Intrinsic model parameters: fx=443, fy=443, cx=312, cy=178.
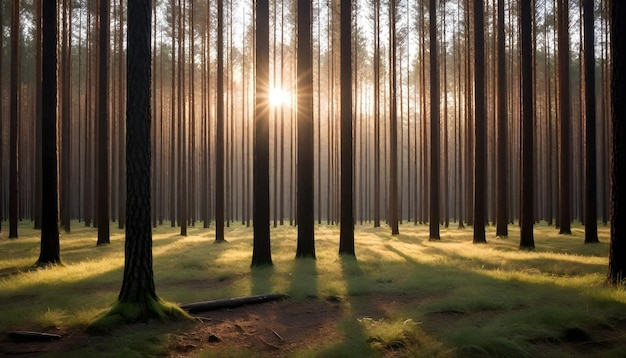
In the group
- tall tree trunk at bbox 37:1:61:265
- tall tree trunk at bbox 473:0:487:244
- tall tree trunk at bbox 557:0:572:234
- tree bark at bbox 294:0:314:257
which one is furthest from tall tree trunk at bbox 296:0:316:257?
tall tree trunk at bbox 557:0:572:234

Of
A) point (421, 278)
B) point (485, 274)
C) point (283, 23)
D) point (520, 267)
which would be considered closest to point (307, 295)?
point (421, 278)

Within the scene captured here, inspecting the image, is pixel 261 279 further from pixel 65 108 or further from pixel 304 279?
pixel 65 108

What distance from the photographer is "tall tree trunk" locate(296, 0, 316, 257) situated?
12.4 metres

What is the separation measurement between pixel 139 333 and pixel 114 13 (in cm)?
2413

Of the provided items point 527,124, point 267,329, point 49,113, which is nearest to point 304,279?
point 267,329

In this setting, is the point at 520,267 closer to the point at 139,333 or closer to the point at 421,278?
the point at 421,278

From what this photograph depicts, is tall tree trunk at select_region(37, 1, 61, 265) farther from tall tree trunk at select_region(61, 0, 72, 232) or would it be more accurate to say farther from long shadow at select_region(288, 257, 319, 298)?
tall tree trunk at select_region(61, 0, 72, 232)

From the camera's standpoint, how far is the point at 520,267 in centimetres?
1098

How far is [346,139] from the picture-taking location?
42.7ft

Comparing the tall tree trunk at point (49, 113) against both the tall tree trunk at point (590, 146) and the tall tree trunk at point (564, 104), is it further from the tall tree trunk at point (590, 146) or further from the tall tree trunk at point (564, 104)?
the tall tree trunk at point (564, 104)

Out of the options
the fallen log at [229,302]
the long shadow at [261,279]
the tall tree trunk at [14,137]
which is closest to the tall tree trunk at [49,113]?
the long shadow at [261,279]

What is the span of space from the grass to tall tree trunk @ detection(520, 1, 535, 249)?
3.44 ft

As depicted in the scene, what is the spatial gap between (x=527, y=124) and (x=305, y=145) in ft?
24.4

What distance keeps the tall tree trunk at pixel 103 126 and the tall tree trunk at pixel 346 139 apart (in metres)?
8.66
